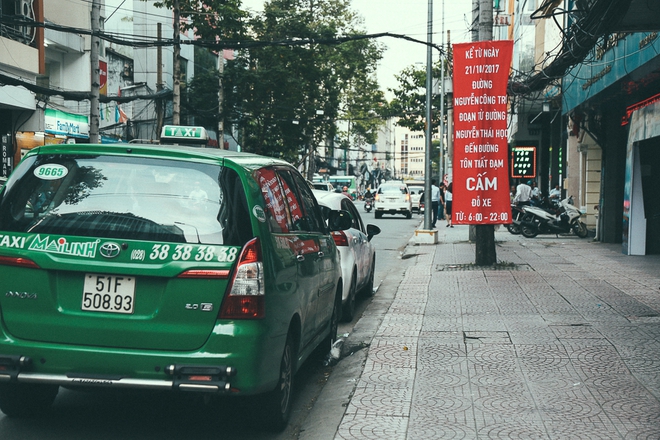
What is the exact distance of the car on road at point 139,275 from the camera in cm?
429

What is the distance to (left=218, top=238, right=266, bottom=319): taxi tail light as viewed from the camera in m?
4.31

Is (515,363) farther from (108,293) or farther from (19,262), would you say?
(19,262)

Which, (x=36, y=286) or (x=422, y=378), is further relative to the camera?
(x=422, y=378)

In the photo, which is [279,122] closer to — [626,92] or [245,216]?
[626,92]

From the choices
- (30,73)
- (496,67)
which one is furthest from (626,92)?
(30,73)

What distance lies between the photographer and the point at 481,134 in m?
13.8

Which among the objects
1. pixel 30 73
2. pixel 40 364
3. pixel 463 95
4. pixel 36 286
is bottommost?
pixel 40 364

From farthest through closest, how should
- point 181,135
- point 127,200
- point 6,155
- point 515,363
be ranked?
point 6,155 < point 181,135 < point 515,363 < point 127,200

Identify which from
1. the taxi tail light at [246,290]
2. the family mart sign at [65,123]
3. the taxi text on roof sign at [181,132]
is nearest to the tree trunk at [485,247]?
the taxi text on roof sign at [181,132]

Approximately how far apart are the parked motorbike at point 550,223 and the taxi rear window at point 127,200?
19224mm

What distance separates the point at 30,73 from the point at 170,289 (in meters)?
21.5

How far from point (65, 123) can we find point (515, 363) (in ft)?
81.5

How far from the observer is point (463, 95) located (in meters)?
13.7

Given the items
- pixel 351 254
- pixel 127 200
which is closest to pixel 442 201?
pixel 351 254
